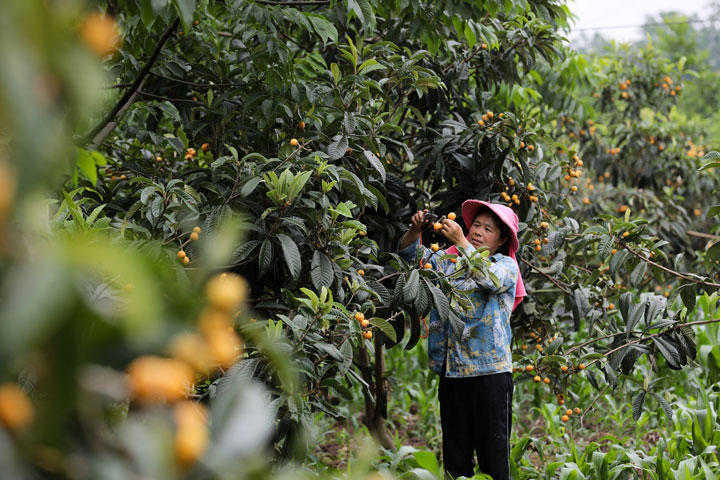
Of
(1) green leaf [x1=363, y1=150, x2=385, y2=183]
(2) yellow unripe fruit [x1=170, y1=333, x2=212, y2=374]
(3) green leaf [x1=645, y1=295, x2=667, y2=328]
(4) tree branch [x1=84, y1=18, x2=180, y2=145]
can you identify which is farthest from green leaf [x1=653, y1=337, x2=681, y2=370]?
(2) yellow unripe fruit [x1=170, y1=333, x2=212, y2=374]

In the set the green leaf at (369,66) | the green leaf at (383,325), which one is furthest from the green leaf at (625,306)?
the green leaf at (369,66)

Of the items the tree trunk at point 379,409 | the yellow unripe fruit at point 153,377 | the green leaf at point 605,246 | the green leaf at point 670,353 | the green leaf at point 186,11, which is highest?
the green leaf at point 186,11

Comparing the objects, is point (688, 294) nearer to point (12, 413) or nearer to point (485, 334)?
point (485, 334)

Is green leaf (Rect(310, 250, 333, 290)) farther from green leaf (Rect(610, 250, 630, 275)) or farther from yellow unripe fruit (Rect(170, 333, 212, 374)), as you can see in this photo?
yellow unripe fruit (Rect(170, 333, 212, 374))

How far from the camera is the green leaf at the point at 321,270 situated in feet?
7.35

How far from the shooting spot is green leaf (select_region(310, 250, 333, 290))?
88.2 inches

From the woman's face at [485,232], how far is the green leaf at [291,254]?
0.99 m

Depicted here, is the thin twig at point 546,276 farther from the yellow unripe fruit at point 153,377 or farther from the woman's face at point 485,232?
the yellow unripe fruit at point 153,377

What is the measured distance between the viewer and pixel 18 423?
1.32 feet

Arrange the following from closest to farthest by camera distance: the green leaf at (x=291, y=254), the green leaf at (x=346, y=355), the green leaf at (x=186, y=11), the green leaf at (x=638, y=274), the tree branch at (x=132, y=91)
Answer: the green leaf at (x=186, y=11) < the green leaf at (x=346, y=355) < the green leaf at (x=291, y=254) < the tree branch at (x=132, y=91) < the green leaf at (x=638, y=274)

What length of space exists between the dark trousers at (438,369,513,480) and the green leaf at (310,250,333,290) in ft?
3.10

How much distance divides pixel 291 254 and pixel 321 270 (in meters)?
0.12

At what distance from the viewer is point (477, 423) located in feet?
9.33

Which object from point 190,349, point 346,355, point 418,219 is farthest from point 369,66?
point 190,349
